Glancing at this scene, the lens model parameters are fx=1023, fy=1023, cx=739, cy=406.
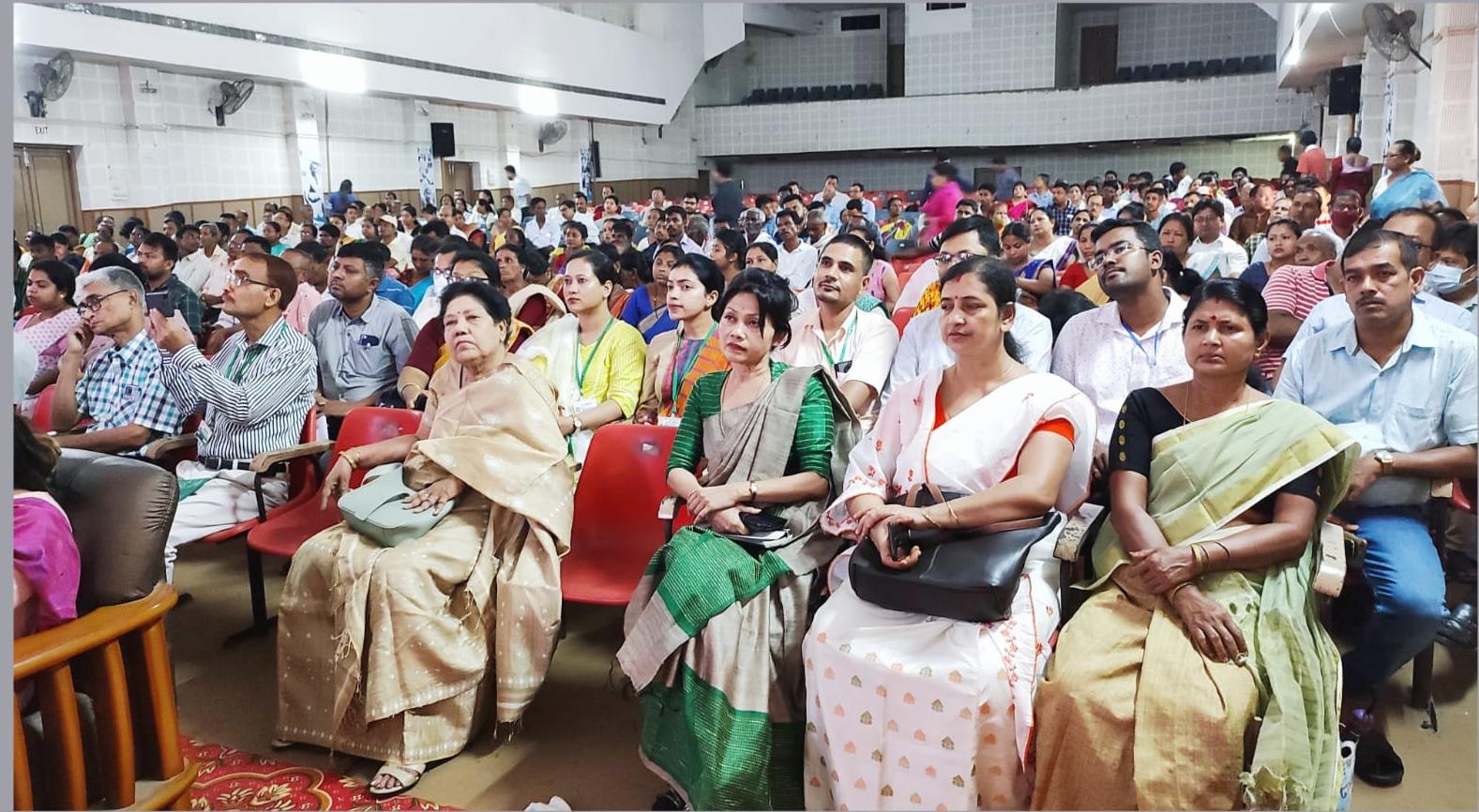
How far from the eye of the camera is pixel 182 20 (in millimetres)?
9836

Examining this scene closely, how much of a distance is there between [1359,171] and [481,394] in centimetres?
700

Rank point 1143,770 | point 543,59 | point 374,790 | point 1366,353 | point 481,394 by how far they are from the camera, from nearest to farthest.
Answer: point 1143,770 < point 374,790 < point 1366,353 < point 481,394 < point 543,59

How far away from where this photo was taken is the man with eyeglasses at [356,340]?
149 inches

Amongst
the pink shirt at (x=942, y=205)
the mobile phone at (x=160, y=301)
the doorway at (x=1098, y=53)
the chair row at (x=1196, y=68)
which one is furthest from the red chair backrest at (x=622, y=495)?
the doorway at (x=1098, y=53)

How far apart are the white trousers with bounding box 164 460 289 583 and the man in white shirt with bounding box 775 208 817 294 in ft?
14.2

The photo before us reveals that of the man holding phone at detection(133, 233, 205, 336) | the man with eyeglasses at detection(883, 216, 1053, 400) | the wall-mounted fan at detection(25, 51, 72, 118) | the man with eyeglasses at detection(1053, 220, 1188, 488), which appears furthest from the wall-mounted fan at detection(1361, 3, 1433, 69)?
the wall-mounted fan at detection(25, 51, 72, 118)

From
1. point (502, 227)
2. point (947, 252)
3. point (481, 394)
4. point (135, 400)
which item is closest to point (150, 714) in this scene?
point (481, 394)

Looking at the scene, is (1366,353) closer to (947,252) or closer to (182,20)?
(947,252)

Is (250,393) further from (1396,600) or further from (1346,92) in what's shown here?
(1346,92)

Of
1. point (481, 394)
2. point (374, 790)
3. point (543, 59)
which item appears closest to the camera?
point (374, 790)

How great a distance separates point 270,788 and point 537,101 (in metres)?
13.6

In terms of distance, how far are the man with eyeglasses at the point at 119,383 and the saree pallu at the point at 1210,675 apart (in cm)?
266

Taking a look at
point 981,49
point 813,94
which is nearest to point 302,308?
point 981,49

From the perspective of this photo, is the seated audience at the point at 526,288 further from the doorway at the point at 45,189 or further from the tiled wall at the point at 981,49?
the tiled wall at the point at 981,49
